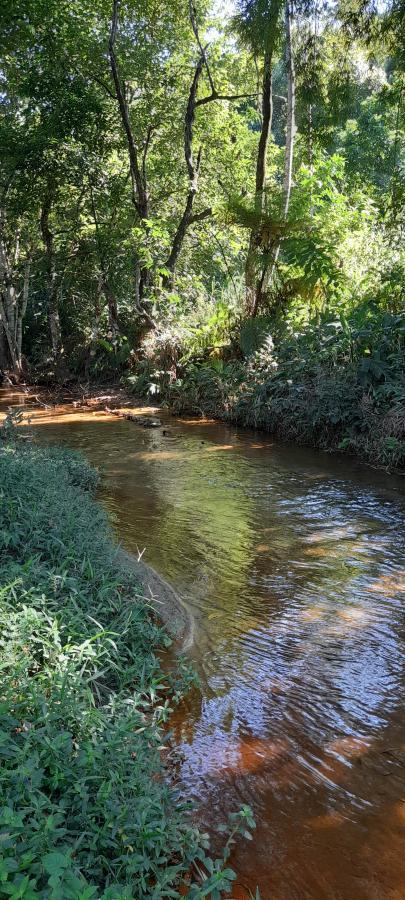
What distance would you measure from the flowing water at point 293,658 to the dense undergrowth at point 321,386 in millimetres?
820

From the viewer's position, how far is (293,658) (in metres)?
3.58

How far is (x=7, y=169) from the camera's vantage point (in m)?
13.2

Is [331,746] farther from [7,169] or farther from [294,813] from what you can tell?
[7,169]

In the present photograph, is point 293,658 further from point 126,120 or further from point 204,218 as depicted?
point 204,218

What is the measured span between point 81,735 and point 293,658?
1.54 m

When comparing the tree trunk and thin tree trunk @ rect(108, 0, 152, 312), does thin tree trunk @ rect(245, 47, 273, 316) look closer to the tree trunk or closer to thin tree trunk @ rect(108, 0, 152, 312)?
thin tree trunk @ rect(108, 0, 152, 312)

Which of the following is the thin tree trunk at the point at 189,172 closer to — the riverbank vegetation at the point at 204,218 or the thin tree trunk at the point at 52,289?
the riverbank vegetation at the point at 204,218

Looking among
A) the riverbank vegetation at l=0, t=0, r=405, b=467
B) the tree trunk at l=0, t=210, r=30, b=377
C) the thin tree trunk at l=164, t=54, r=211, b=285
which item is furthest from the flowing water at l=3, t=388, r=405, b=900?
the tree trunk at l=0, t=210, r=30, b=377

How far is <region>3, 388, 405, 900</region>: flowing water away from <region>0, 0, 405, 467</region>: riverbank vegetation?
2.26 metres

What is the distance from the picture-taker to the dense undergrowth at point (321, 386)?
8.16 m

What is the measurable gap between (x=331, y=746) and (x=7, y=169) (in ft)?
43.0

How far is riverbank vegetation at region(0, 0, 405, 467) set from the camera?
781cm

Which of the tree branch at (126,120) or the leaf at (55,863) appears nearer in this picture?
the leaf at (55,863)

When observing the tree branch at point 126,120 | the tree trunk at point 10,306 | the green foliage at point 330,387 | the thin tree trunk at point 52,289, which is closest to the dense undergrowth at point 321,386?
the green foliage at point 330,387
